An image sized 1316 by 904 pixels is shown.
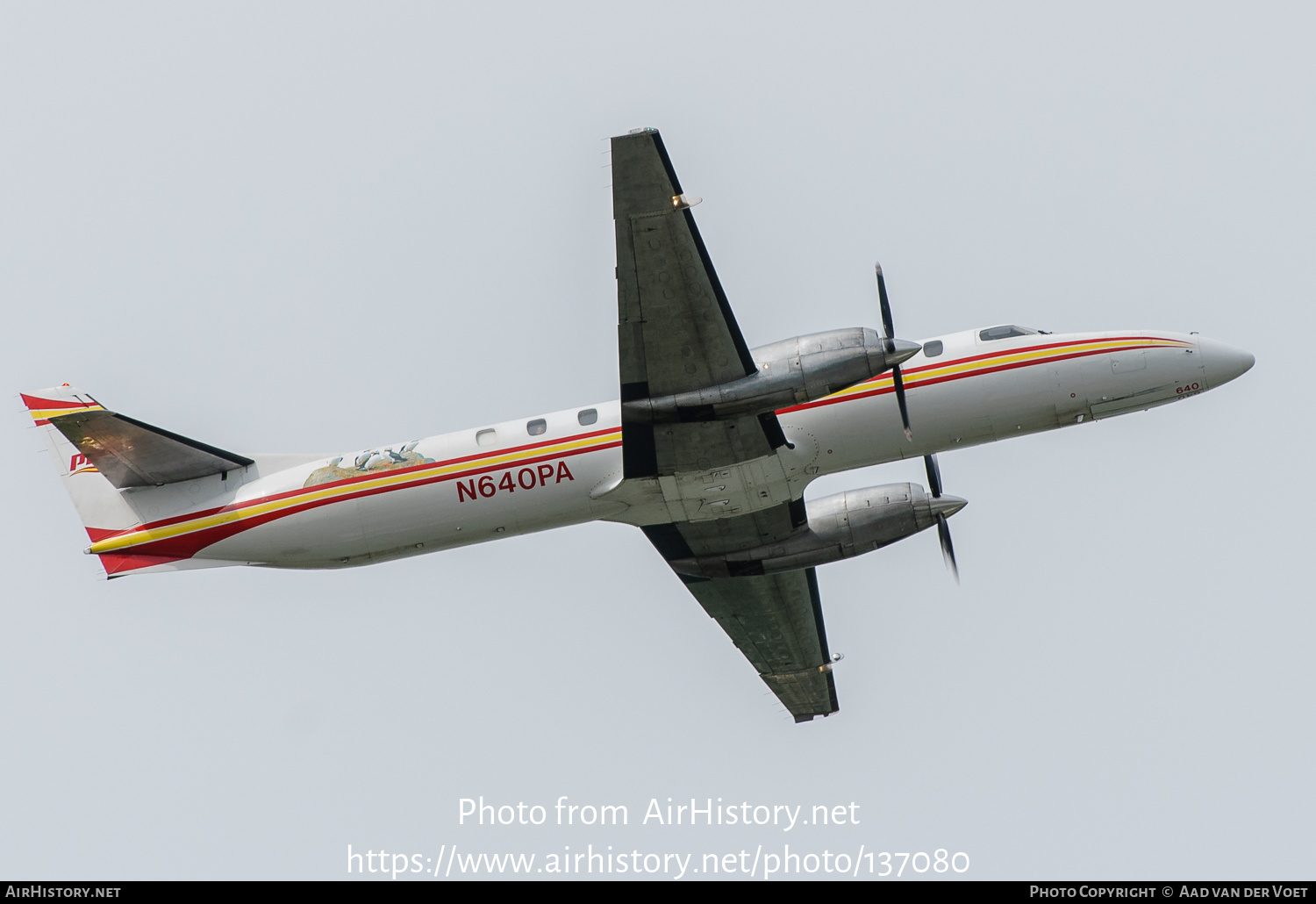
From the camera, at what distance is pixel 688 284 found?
2292cm

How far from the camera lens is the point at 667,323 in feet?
76.4

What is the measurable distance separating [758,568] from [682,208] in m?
9.90

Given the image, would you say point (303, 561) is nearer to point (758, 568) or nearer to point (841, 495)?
point (758, 568)

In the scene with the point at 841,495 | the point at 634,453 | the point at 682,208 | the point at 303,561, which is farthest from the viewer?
the point at 841,495

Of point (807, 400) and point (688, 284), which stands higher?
point (688, 284)

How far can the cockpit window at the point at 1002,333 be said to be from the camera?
26156 millimetres

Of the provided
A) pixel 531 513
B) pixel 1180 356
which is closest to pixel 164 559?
pixel 531 513

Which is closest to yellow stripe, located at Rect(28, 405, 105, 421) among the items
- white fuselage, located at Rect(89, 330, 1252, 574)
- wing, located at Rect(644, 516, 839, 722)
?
white fuselage, located at Rect(89, 330, 1252, 574)

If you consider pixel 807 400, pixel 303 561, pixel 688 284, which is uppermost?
pixel 688 284

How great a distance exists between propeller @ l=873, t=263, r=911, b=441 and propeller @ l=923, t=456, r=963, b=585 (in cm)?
241

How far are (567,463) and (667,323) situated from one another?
13.8 ft

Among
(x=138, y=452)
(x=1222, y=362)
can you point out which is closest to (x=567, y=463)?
(x=138, y=452)

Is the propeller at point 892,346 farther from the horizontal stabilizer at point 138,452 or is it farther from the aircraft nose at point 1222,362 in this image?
the horizontal stabilizer at point 138,452

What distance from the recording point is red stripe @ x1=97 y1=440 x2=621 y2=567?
85.9ft
